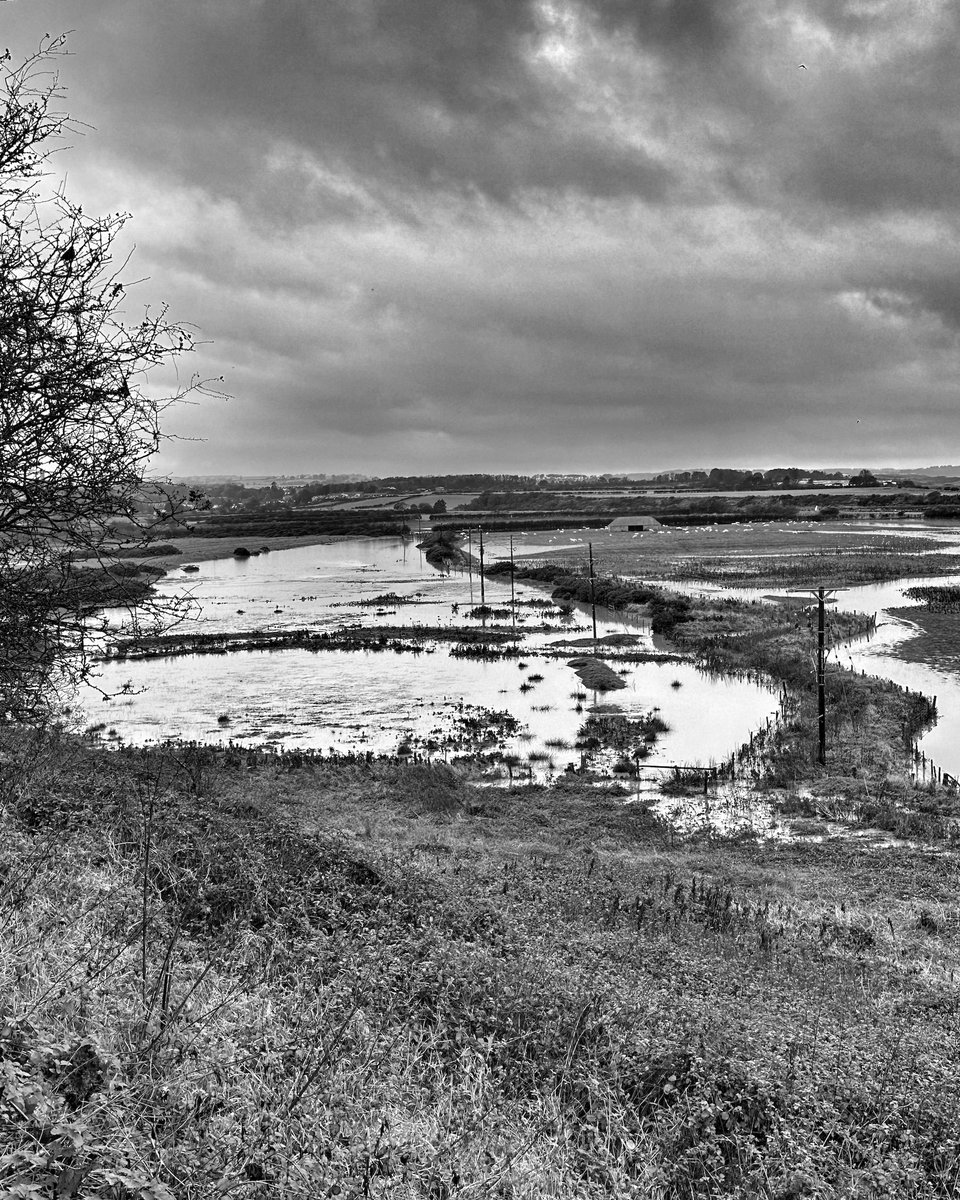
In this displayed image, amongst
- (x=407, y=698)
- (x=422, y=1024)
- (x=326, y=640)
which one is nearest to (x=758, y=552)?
(x=326, y=640)

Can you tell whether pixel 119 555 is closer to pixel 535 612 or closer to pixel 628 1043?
pixel 628 1043

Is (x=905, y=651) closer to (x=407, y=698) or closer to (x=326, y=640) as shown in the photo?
(x=407, y=698)

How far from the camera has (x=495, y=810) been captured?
1942 centimetres

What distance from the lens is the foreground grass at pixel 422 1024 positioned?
4188 millimetres

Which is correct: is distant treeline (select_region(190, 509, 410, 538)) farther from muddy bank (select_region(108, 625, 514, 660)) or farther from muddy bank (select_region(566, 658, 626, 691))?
muddy bank (select_region(566, 658, 626, 691))

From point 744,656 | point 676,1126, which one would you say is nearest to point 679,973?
point 676,1126

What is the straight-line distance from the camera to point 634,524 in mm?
135375

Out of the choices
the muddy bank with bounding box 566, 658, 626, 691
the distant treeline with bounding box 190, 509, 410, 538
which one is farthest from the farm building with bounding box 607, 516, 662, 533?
the muddy bank with bounding box 566, 658, 626, 691

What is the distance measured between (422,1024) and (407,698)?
Result: 2544 centimetres

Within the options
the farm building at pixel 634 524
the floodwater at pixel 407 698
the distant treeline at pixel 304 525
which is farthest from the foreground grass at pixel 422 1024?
the farm building at pixel 634 524

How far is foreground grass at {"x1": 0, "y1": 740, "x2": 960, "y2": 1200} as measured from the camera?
13.7 feet

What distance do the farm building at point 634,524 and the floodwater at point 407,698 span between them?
80.2 metres

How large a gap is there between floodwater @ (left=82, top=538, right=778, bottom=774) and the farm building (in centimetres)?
8016

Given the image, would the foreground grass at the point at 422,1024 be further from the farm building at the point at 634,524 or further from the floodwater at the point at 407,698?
the farm building at the point at 634,524
